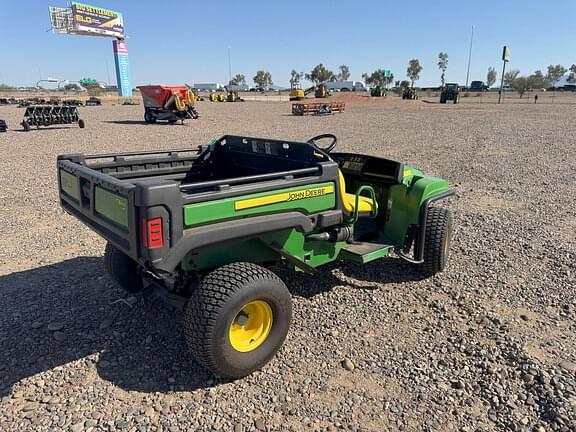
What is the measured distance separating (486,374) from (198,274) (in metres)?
2.16

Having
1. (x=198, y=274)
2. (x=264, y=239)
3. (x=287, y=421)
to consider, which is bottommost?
(x=287, y=421)

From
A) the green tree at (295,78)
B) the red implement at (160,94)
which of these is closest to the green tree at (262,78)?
the green tree at (295,78)

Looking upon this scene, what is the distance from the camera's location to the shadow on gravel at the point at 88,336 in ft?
9.95

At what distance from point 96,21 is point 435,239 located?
85.9 meters

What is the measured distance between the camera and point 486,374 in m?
3.03

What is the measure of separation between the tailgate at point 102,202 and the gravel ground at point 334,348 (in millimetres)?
992

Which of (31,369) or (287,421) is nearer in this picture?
(287,421)

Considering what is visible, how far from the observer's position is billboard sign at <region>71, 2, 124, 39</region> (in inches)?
2869

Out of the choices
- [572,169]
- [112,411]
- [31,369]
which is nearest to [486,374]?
[112,411]

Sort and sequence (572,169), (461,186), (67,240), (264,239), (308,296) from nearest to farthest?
(264,239), (308,296), (67,240), (461,186), (572,169)

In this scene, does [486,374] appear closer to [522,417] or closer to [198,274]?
[522,417]

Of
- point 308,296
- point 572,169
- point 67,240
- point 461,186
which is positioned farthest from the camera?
point 572,169

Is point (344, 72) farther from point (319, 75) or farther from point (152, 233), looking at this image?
point (152, 233)

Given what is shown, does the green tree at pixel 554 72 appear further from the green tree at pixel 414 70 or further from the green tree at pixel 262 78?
the green tree at pixel 262 78
